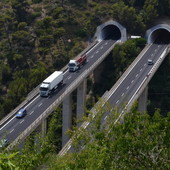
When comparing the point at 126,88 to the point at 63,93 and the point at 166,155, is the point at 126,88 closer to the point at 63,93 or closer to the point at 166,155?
the point at 63,93

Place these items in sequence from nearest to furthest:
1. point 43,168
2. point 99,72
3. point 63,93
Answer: point 43,168 < point 63,93 < point 99,72

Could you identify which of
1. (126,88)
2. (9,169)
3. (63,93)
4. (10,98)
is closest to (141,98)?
(126,88)

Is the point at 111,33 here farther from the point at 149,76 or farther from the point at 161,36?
the point at 149,76

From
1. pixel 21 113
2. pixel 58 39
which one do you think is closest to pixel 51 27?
pixel 58 39

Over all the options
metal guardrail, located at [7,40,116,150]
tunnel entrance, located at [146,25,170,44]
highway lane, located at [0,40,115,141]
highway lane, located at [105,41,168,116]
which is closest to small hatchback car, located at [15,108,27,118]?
highway lane, located at [0,40,115,141]

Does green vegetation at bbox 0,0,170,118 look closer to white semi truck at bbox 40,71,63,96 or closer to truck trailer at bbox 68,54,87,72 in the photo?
truck trailer at bbox 68,54,87,72
